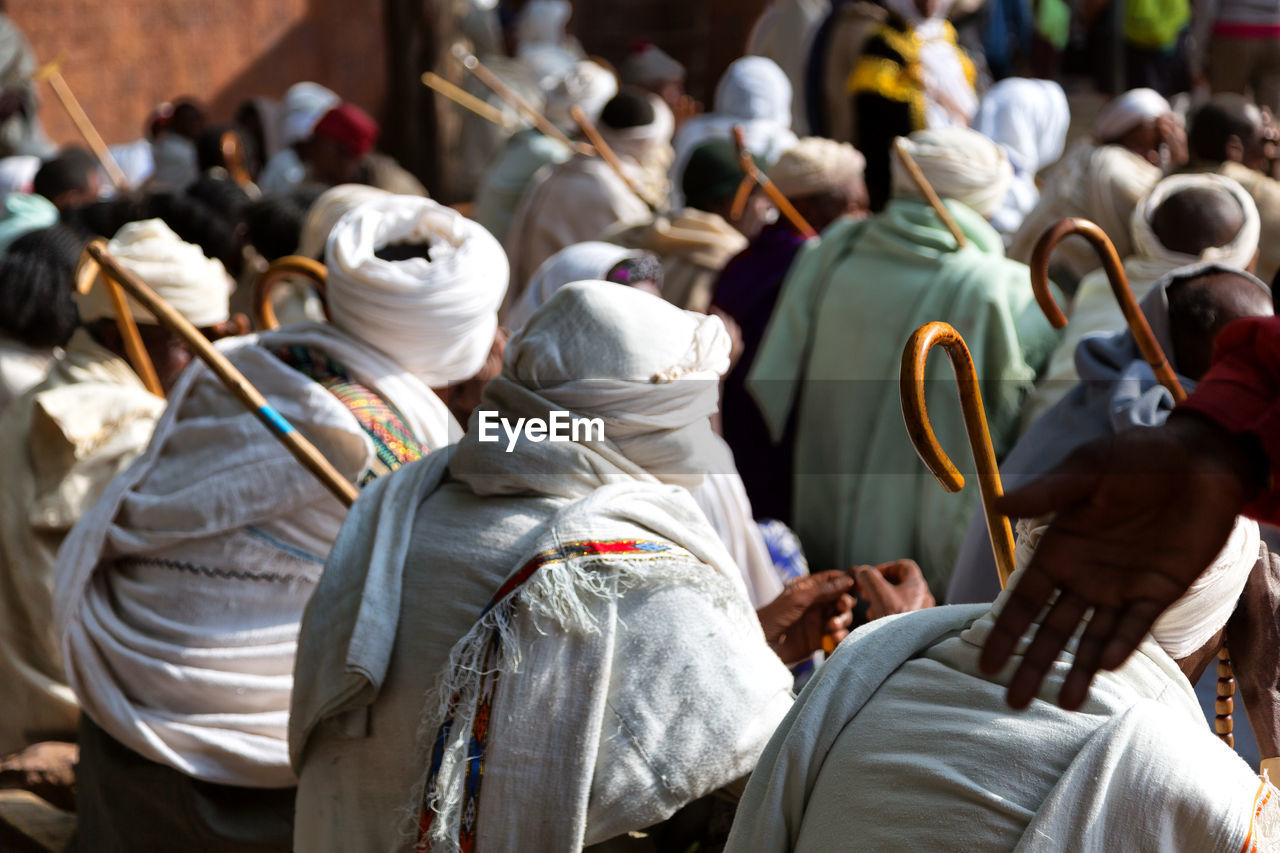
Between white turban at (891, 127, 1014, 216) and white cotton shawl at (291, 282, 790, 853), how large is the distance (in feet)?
10.1

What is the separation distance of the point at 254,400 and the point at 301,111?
8.91 metres

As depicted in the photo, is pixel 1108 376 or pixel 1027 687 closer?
pixel 1027 687

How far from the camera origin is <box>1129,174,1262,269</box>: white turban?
14.7 feet

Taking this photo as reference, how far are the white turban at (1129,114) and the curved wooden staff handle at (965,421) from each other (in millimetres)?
4793

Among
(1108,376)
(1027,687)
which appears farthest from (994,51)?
(1027,687)

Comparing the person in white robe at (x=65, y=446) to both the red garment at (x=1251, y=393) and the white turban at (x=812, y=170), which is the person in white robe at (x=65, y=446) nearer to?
the white turban at (x=812, y=170)

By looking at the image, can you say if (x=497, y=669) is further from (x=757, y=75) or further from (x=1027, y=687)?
(x=757, y=75)

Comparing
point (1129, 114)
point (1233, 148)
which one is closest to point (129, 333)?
point (1233, 148)

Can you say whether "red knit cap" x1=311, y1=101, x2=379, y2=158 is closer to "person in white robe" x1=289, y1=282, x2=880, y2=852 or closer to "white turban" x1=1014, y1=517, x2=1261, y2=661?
"person in white robe" x1=289, y1=282, x2=880, y2=852

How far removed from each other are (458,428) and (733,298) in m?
2.24

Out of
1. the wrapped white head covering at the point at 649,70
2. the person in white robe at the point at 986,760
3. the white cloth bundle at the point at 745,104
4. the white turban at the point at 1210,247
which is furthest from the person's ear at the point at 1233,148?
the wrapped white head covering at the point at 649,70

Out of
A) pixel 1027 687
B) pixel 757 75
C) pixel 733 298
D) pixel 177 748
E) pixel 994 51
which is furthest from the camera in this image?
pixel 994 51

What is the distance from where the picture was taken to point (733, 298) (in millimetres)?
5711
